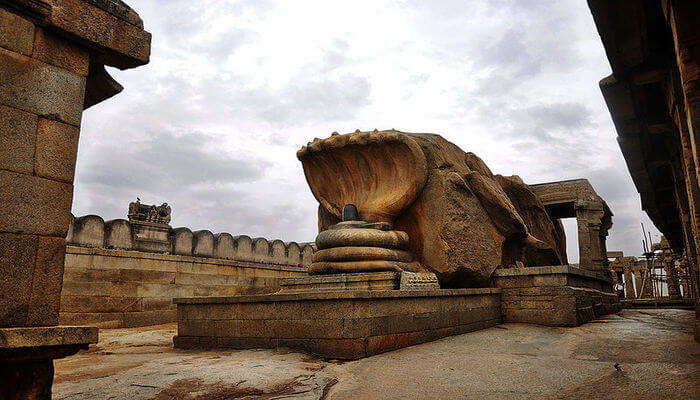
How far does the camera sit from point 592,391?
11.4ft

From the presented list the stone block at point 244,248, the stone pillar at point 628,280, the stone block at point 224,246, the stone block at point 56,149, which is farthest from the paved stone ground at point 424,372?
the stone pillar at point 628,280

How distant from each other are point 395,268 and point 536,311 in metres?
2.59

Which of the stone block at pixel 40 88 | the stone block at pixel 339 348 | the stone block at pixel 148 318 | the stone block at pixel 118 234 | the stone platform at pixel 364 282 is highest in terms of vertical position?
the stone block at pixel 40 88

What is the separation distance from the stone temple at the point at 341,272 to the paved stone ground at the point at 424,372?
32 mm

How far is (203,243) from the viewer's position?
10.6 m

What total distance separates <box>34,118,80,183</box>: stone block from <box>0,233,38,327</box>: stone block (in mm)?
397

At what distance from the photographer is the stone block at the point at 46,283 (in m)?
2.60

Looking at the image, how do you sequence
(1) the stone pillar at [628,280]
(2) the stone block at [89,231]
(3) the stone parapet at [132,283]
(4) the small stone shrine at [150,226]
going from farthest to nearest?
1. (1) the stone pillar at [628,280]
2. (4) the small stone shrine at [150,226]
3. (2) the stone block at [89,231]
4. (3) the stone parapet at [132,283]

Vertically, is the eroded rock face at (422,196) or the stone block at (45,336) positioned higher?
the eroded rock face at (422,196)

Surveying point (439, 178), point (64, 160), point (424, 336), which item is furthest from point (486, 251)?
point (64, 160)

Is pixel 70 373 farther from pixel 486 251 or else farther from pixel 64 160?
pixel 486 251

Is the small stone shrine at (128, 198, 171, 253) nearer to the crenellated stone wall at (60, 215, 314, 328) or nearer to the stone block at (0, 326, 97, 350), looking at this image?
the crenellated stone wall at (60, 215, 314, 328)

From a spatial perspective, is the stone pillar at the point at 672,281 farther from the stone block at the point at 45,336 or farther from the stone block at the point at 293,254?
the stone block at the point at 45,336

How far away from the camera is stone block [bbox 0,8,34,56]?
260 centimetres
